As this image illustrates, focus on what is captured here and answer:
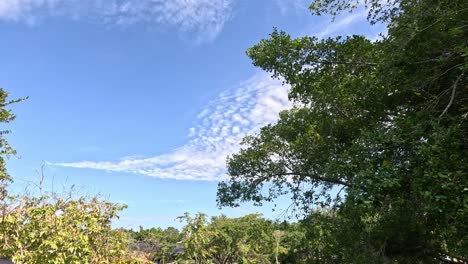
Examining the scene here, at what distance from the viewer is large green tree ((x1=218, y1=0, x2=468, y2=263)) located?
14.5ft

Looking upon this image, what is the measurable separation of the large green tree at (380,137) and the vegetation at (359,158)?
0.07 ft

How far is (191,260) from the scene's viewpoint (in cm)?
996

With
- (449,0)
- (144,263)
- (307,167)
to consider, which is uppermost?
(449,0)

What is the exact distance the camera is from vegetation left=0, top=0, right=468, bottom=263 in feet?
14.8

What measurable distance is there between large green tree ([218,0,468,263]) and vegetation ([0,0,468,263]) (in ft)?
0.07

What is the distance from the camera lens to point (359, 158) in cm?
486

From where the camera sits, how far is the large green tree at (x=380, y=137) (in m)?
4.43

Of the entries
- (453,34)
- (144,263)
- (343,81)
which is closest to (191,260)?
(144,263)

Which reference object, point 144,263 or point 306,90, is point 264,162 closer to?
point 306,90

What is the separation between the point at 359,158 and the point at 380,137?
1.27 ft

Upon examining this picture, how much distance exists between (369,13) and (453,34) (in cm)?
179

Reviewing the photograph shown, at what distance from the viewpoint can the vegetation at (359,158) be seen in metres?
4.52

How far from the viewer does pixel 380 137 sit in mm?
4863

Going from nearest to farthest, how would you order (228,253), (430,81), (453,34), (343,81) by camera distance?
(453,34) → (430,81) → (343,81) → (228,253)
